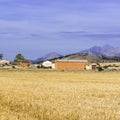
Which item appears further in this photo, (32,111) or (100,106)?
(100,106)

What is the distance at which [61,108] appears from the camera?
16719 mm

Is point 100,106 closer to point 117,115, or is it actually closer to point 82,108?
point 82,108

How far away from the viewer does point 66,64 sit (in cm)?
14412

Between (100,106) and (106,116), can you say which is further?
(100,106)

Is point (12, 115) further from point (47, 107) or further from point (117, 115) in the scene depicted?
point (117, 115)

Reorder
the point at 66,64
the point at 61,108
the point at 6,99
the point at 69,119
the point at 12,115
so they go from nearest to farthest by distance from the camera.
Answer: the point at 69,119
the point at 12,115
the point at 61,108
the point at 6,99
the point at 66,64

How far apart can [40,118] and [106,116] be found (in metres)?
2.18

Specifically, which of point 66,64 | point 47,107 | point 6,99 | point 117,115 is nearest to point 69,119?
point 117,115

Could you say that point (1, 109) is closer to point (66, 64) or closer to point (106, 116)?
point (106, 116)

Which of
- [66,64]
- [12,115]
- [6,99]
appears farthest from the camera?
[66,64]

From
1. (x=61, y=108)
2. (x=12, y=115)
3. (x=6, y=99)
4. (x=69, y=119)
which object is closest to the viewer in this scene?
(x=69, y=119)

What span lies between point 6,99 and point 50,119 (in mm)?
6611

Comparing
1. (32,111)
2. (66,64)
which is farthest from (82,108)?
(66,64)

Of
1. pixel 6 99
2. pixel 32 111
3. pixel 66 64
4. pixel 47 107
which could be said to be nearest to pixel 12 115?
pixel 32 111
